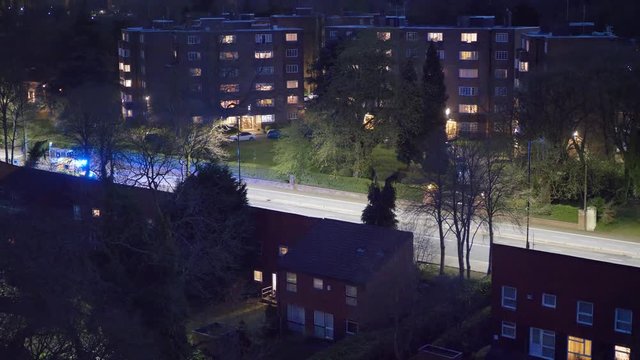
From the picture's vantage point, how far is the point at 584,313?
22.4 m

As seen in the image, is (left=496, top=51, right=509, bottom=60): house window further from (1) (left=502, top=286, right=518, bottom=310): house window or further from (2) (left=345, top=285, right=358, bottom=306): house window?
(1) (left=502, top=286, right=518, bottom=310): house window

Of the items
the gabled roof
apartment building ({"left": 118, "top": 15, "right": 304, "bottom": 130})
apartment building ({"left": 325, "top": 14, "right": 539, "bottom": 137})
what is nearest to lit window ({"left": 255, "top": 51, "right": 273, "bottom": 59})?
apartment building ({"left": 118, "top": 15, "right": 304, "bottom": 130})

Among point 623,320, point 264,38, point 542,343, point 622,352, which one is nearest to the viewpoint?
point 623,320

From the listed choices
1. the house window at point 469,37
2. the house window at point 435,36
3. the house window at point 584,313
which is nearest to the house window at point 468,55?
the house window at point 469,37

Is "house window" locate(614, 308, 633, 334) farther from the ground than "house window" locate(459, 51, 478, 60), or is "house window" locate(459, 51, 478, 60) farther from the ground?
"house window" locate(459, 51, 478, 60)

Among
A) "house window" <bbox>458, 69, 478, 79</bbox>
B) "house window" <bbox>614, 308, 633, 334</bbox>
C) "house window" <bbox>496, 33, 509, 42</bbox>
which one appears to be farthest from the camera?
"house window" <bbox>458, 69, 478, 79</bbox>

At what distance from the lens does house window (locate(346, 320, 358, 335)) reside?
24891 millimetres

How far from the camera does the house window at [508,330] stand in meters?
23.5

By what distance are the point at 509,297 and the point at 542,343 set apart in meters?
1.33

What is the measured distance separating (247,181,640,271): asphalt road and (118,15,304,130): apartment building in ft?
54.7

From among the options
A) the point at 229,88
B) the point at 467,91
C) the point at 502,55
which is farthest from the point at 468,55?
the point at 229,88

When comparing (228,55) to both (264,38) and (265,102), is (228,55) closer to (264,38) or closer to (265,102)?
(264,38)

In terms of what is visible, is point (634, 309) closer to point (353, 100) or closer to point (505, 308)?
point (505, 308)

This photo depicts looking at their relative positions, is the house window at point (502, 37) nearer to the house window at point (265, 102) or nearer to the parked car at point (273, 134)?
the parked car at point (273, 134)
